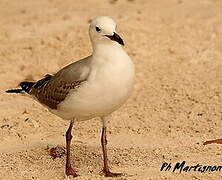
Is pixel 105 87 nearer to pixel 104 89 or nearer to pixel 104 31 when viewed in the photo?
pixel 104 89

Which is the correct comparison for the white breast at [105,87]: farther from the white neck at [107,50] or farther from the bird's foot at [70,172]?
the bird's foot at [70,172]

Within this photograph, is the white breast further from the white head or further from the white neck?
the white head

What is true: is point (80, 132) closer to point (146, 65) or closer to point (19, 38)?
point (146, 65)

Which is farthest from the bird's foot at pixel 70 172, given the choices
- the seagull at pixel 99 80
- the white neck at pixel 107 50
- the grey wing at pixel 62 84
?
the white neck at pixel 107 50

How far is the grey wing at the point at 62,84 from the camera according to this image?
4.71 metres

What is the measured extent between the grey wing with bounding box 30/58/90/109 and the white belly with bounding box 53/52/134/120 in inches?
3.5

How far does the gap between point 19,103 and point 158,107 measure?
1.56 meters

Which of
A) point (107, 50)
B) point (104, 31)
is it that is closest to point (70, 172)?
point (107, 50)

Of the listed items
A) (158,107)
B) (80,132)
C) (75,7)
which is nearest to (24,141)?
(80,132)

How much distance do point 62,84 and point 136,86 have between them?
7.69 feet

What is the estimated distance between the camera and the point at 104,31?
15.3 feet

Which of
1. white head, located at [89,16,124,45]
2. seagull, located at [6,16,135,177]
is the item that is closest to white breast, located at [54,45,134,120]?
seagull, located at [6,16,135,177]

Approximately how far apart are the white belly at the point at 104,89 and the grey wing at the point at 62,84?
9 centimetres

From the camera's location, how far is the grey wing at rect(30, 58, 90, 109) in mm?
4707
